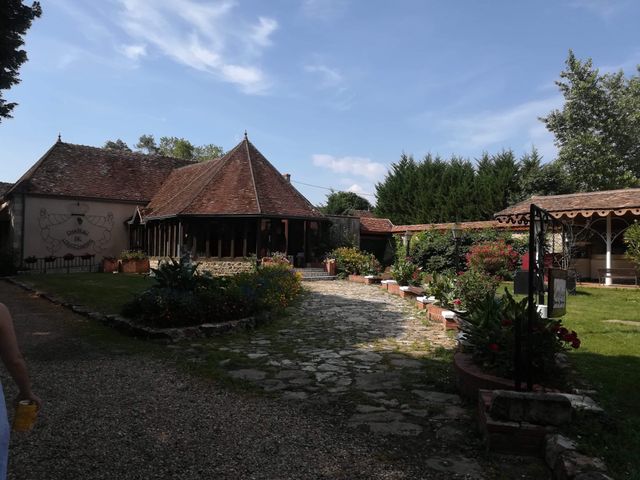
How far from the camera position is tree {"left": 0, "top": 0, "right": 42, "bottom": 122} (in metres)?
10.8

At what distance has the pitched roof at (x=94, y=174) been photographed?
2304cm

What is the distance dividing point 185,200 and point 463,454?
64.4 feet

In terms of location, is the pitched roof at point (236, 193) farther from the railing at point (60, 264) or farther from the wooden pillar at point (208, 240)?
the railing at point (60, 264)

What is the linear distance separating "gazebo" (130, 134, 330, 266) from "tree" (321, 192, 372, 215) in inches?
Result: 1181

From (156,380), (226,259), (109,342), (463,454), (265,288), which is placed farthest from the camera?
(226,259)

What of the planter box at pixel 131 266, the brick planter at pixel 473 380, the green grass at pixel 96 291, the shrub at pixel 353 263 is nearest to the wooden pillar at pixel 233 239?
the green grass at pixel 96 291

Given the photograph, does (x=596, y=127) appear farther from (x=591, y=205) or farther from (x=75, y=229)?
(x=75, y=229)

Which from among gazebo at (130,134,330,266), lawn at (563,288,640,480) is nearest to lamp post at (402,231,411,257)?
gazebo at (130,134,330,266)

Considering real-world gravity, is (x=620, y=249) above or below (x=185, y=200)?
below

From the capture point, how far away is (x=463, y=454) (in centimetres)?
348

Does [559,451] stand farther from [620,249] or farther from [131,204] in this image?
[131,204]

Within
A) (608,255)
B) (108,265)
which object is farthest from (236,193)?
(608,255)

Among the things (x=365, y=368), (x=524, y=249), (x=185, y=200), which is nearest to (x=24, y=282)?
(x=185, y=200)

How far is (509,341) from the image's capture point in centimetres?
441
